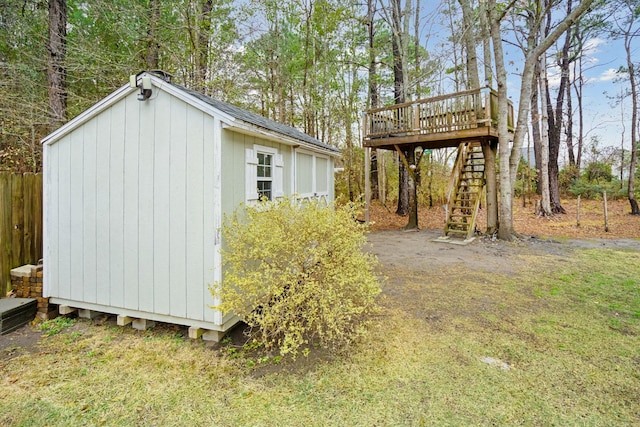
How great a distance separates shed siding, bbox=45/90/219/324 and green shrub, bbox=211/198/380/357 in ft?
1.33

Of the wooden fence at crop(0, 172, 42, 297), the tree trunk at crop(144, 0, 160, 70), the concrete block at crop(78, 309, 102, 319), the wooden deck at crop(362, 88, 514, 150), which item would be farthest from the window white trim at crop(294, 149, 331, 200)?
the tree trunk at crop(144, 0, 160, 70)

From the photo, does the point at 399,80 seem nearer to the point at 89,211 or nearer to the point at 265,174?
the point at 265,174

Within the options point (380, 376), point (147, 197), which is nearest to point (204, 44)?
point (147, 197)

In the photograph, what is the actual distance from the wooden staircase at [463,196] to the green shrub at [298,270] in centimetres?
731

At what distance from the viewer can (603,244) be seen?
8766 millimetres

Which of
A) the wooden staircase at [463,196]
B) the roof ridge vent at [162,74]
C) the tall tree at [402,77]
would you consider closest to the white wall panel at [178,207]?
the roof ridge vent at [162,74]

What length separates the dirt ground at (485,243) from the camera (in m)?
6.71

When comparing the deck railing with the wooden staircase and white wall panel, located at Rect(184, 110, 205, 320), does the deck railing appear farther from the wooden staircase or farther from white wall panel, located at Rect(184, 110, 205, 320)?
white wall panel, located at Rect(184, 110, 205, 320)

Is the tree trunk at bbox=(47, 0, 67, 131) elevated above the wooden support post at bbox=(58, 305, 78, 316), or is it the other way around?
the tree trunk at bbox=(47, 0, 67, 131)

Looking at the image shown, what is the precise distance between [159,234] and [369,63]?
14229mm

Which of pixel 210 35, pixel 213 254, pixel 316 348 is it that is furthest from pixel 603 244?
pixel 210 35

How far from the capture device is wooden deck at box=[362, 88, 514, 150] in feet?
28.4

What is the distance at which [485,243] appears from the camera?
29.5 ft

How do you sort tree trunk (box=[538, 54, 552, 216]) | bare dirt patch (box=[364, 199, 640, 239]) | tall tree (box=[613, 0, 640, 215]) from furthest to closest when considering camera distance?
tree trunk (box=[538, 54, 552, 216]), tall tree (box=[613, 0, 640, 215]), bare dirt patch (box=[364, 199, 640, 239])
